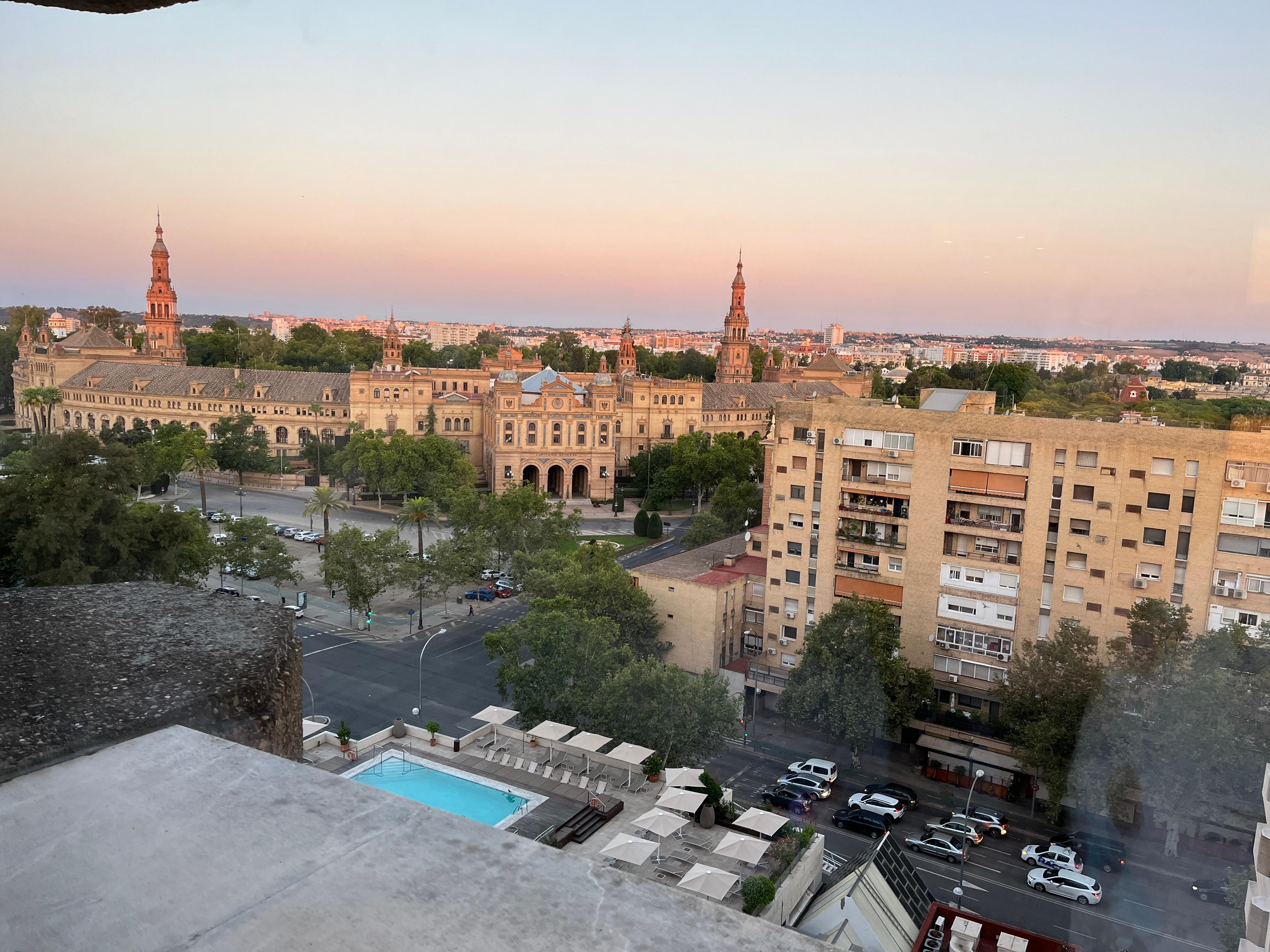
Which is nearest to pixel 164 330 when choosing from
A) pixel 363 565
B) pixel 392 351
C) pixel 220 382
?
pixel 220 382

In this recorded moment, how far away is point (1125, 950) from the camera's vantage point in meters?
A: 11.4

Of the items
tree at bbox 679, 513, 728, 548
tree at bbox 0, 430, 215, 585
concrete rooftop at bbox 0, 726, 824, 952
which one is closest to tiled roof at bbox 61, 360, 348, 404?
tree at bbox 679, 513, 728, 548

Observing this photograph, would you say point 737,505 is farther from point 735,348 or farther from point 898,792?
point 735,348

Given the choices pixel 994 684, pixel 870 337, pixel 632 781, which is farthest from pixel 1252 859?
pixel 870 337

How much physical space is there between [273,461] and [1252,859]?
40.5 meters

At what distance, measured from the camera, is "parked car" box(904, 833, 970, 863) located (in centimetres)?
1361

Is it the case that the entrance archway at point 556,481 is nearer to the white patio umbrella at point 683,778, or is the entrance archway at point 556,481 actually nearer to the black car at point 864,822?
the black car at point 864,822

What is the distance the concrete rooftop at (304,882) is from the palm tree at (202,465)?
3155cm

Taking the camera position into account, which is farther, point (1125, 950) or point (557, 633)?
point (557, 633)

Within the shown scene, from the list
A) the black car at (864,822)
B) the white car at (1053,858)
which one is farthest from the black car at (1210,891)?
the black car at (864,822)

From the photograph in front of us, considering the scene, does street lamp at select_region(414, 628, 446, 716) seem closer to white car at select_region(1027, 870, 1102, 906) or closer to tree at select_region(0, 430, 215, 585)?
tree at select_region(0, 430, 215, 585)

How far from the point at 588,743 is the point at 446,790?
2228 mm

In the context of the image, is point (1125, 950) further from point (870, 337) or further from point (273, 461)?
point (273, 461)

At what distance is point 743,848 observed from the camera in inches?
449
